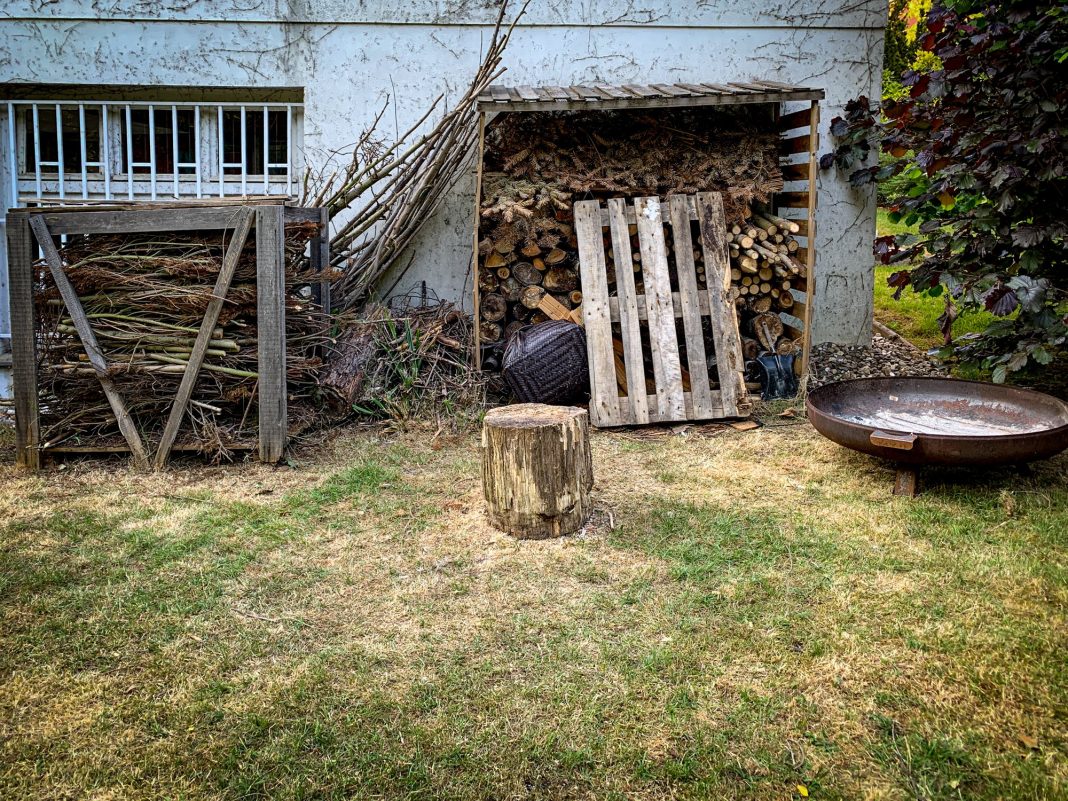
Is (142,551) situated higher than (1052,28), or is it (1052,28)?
(1052,28)

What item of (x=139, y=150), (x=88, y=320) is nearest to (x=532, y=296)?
(x=88, y=320)

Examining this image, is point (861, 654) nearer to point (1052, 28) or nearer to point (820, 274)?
point (1052, 28)

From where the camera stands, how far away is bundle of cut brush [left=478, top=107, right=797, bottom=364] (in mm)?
6516

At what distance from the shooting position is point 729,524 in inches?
169

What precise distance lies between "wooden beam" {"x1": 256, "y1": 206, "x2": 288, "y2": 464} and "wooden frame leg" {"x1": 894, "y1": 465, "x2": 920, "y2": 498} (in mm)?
3617

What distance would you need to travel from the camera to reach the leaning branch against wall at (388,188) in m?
6.69

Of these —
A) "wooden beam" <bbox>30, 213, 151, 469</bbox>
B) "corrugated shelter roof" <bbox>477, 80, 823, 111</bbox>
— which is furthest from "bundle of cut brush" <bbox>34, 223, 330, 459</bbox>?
"corrugated shelter roof" <bbox>477, 80, 823, 111</bbox>

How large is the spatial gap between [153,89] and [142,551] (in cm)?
461

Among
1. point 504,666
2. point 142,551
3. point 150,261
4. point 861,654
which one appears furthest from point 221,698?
point 150,261

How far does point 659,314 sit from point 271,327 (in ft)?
8.92

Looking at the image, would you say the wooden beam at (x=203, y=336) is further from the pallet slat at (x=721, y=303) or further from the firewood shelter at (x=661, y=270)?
the pallet slat at (x=721, y=303)

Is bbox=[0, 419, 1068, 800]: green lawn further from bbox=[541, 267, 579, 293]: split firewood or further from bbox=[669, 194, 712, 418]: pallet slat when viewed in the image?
bbox=[541, 267, 579, 293]: split firewood

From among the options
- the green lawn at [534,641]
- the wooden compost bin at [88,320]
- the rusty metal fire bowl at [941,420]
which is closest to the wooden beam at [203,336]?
the wooden compost bin at [88,320]

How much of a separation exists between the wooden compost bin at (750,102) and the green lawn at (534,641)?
219 centimetres
